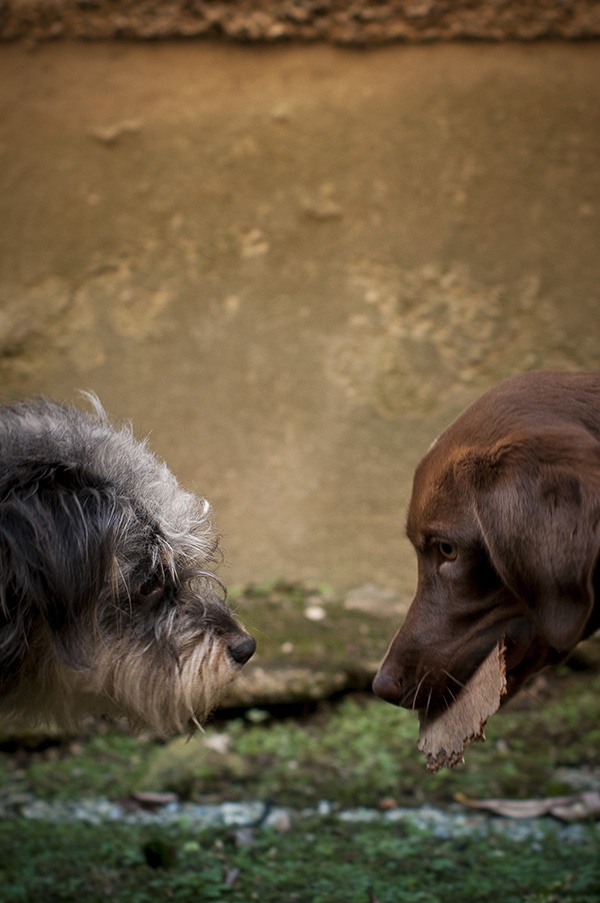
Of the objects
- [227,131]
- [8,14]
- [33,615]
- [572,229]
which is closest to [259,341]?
[227,131]

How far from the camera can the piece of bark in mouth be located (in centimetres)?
292

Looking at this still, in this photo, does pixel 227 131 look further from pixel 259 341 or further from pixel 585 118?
pixel 585 118

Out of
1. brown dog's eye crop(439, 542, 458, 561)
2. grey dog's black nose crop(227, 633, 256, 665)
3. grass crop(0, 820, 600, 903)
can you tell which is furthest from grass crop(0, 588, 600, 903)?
brown dog's eye crop(439, 542, 458, 561)

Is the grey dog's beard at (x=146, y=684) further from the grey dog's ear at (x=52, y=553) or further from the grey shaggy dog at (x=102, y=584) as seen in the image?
the grey dog's ear at (x=52, y=553)

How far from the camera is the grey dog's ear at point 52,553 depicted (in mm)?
2900

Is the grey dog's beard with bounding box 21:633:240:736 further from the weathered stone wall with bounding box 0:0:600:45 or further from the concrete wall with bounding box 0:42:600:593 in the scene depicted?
the weathered stone wall with bounding box 0:0:600:45

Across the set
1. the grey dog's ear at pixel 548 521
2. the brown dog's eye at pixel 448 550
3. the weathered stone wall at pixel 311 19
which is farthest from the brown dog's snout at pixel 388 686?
the weathered stone wall at pixel 311 19

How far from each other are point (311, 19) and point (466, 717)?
4.36 m

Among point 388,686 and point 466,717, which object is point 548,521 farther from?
point 388,686

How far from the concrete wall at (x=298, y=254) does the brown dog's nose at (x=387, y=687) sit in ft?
9.16

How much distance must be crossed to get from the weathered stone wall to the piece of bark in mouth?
411cm

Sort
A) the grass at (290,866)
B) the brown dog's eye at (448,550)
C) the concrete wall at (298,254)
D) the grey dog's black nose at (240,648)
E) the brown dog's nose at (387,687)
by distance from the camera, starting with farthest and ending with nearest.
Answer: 1. the concrete wall at (298,254)
2. the grass at (290,866)
3. the grey dog's black nose at (240,648)
4. the brown dog's nose at (387,687)
5. the brown dog's eye at (448,550)

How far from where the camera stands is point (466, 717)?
303 cm

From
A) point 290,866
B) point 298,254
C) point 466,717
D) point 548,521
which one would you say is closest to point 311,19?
point 298,254
